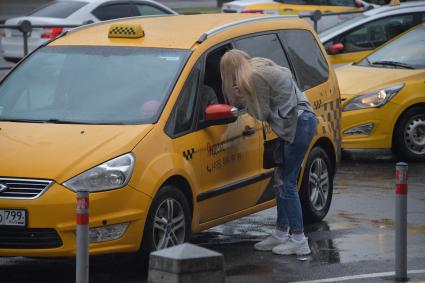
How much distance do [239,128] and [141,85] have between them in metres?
0.83

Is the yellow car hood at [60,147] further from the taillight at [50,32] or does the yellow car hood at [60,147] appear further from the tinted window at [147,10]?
the tinted window at [147,10]

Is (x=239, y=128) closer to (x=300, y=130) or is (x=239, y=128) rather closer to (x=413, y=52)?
(x=300, y=130)

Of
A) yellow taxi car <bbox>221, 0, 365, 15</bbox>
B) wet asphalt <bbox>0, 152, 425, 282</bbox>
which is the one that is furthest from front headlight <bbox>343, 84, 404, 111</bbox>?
yellow taxi car <bbox>221, 0, 365, 15</bbox>

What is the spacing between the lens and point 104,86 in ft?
28.2

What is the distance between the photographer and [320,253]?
347 inches

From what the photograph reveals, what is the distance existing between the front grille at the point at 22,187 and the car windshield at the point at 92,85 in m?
0.91

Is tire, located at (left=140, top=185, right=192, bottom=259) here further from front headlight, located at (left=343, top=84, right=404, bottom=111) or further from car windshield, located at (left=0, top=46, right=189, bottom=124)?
front headlight, located at (left=343, top=84, right=404, bottom=111)

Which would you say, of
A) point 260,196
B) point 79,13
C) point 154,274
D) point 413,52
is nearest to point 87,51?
point 260,196

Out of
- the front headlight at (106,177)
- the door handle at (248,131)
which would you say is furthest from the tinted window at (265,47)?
the front headlight at (106,177)

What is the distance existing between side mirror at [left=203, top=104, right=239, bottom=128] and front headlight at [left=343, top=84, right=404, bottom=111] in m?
5.36

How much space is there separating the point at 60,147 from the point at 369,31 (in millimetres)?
11218

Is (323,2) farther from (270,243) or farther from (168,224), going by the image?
(168,224)

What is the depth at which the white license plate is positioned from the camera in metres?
7.39

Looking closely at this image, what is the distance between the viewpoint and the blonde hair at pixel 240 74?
8273mm
